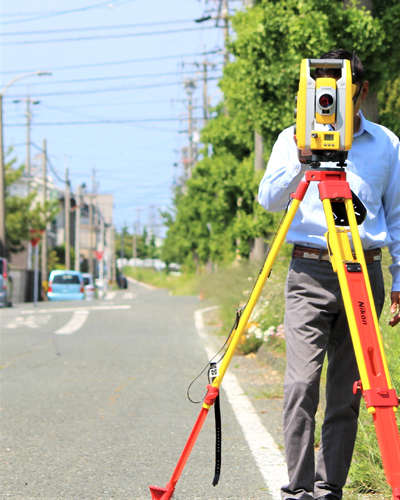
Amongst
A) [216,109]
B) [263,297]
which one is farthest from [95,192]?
[263,297]

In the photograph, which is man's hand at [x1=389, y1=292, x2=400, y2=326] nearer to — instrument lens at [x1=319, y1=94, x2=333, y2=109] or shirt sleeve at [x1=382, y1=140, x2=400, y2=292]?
shirt sleeve at [x1=382, y1=140, x2=400, y2=292]

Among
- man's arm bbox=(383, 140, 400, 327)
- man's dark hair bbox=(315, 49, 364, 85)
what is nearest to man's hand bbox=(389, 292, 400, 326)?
man's arm bbox=(383, 140, 400, 327)

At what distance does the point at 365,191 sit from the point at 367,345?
3.11 ft

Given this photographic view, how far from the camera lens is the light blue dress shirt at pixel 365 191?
10.3 feet

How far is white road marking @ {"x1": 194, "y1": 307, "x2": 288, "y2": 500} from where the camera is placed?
410 centimetres

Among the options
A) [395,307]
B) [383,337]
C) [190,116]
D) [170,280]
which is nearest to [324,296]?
[395,307]

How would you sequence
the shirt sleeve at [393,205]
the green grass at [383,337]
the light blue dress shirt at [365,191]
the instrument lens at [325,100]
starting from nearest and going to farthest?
the instrument lens at [325,100]
the light blue dress shirt at [365,191]
the shirt sleeve at [393,205]
the green grass at [383,337]

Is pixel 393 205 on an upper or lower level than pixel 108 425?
upper

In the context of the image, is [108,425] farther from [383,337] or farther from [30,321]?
[30,321]

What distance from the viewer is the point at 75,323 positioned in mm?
15203

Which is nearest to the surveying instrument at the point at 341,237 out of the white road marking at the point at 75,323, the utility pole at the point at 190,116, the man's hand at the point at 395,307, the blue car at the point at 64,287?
the man's hand at the point at 395,307

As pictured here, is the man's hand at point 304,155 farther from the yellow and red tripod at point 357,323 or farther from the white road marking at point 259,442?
the white road marking at point 259,442

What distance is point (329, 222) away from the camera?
2672mm

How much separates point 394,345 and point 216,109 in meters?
24.5
